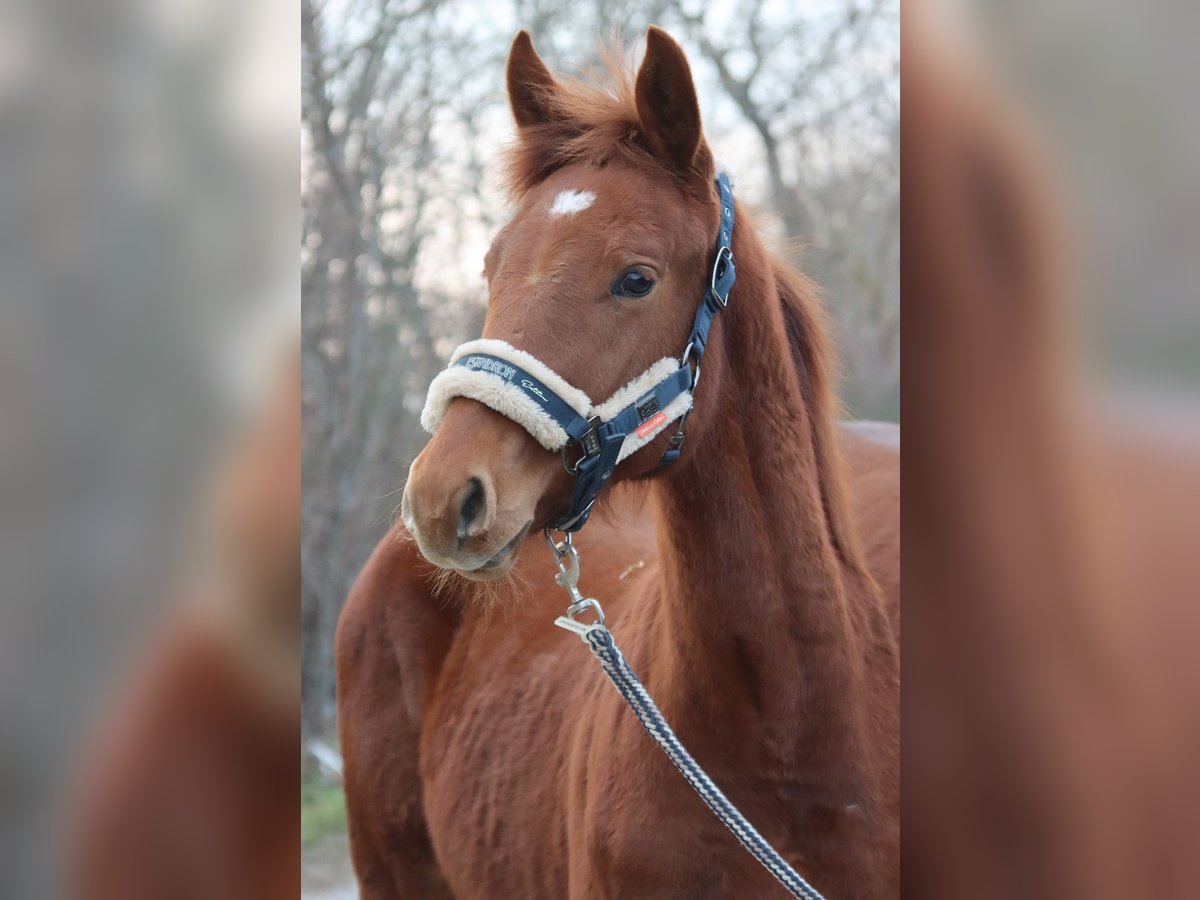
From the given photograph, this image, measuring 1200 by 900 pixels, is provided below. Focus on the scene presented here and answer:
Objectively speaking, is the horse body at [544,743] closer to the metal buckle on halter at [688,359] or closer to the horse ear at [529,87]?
the metal buckle on halter at [688,359]

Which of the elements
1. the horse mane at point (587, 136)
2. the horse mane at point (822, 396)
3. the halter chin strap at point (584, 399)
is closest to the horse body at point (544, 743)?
the horse mane at point (822, 396)

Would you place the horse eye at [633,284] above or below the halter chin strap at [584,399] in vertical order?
above

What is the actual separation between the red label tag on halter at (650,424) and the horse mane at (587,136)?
1.27ft

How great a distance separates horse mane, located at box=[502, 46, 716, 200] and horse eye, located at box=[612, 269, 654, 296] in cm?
20

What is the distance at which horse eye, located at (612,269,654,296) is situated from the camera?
143 centimetres

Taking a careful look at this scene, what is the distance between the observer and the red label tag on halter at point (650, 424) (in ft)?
4.70

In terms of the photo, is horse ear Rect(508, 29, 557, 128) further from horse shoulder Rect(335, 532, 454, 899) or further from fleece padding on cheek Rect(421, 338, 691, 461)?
horse shoulder Rect(335, 532, 454, 899)
